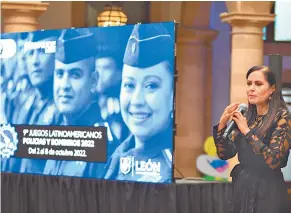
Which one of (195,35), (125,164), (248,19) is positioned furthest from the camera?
(195,35)

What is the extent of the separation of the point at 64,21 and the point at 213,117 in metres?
3.06

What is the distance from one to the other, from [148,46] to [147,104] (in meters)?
0.48

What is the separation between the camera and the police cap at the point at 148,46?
7.60 meters

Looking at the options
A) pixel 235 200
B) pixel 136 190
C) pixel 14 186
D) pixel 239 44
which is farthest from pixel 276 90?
pixel 239 44

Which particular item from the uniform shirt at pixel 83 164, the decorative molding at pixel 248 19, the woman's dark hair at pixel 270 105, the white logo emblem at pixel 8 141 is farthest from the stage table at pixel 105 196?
the decorative molding at pixel 248 19

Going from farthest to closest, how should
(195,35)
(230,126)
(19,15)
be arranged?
(195,35)
(19,15)
(230,126)

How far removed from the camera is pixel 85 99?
8.28 meters

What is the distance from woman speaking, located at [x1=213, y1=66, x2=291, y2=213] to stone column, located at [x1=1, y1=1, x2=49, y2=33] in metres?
6.10

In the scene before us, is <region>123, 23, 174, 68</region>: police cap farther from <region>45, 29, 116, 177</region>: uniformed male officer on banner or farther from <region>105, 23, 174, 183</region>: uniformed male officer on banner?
<region>45, 29, 116, 177</region>: uniformed male officer on banner

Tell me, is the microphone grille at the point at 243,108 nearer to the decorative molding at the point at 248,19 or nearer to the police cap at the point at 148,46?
the police cap at the point at 148,46

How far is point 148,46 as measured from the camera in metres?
7.75

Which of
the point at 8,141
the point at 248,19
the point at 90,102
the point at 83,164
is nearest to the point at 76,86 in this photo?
the point at 90,102

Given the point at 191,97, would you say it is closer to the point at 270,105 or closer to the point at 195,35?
the point at 195,35

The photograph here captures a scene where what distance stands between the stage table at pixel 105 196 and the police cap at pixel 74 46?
1.10 metres
